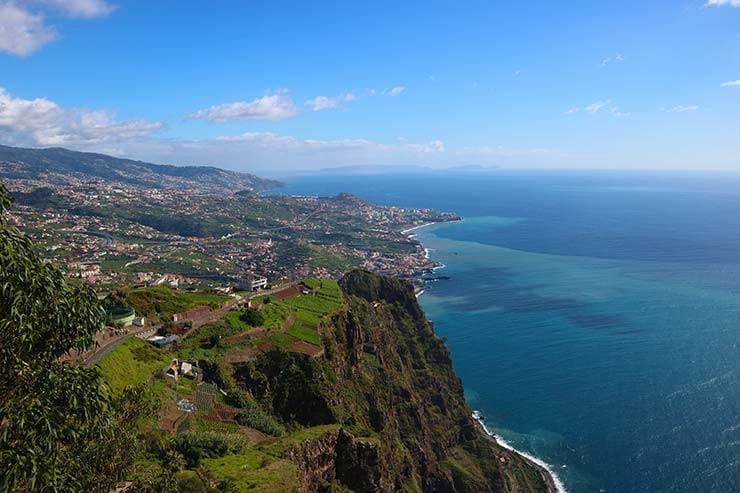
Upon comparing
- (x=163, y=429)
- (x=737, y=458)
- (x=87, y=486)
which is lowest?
(x=737, y=458)

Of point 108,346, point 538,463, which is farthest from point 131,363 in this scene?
point 538,463

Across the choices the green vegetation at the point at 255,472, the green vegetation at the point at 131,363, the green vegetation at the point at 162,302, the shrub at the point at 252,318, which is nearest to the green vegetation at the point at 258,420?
the green vegetation at the point at 255,472

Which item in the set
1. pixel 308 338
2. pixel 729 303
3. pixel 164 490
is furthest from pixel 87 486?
pixel 729 303

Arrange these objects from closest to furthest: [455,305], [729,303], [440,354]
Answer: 1. [440,354]
2. [729,303]
3. [455,305]

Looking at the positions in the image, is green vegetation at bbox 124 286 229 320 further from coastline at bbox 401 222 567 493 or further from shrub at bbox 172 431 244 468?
coastline at bbox 401 222 567 493

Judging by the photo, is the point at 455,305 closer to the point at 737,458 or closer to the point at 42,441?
the point at 737,458

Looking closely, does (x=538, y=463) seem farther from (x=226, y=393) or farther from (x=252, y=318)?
(x=226, y=393)

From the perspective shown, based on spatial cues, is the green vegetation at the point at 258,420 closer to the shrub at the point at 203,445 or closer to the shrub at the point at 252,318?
the shrub at the point at 203,445
